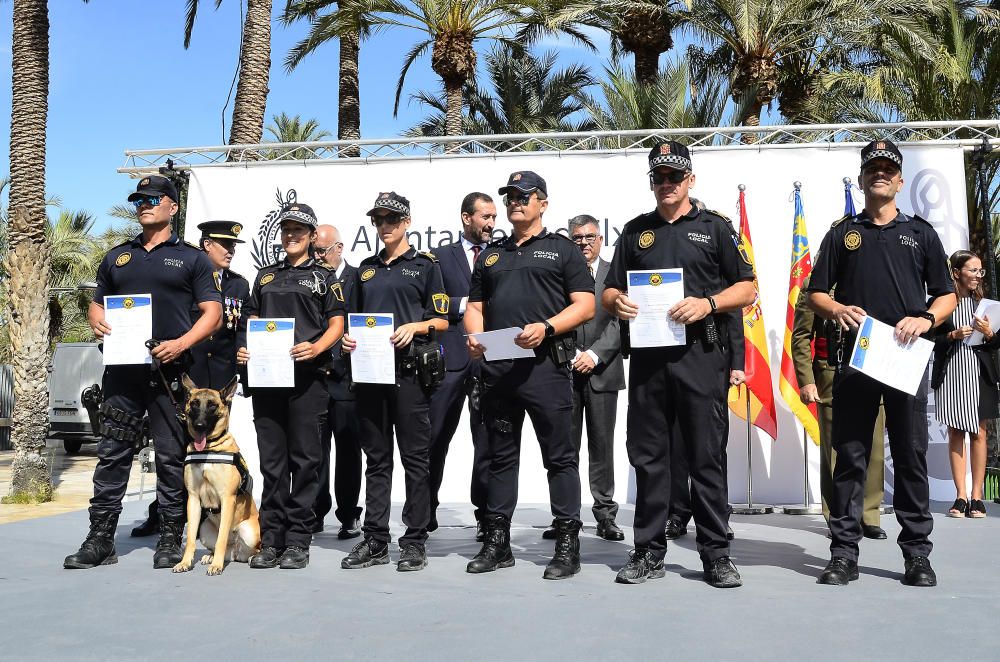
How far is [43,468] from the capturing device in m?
9.77

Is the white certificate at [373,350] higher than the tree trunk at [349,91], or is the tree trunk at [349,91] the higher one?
the tree trunk at [349,91]

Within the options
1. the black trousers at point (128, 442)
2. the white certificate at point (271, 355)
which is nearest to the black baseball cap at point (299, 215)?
the white certificate at point (271, 355)

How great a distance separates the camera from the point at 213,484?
4910 millimetres

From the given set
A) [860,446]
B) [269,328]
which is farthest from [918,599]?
[269,328]

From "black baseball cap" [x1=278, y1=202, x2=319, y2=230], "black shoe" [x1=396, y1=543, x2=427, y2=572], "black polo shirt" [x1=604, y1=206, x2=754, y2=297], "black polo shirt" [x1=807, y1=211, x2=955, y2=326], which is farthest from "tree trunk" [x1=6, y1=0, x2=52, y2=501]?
"black polo shirt" [x1=807, y1=211, x2=955, y2=326]

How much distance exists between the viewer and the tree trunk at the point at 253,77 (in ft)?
40.7

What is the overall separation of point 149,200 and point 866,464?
13.8 ft

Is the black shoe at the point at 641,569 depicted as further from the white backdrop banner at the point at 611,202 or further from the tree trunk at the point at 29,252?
the tree trunk at the point at 29,252

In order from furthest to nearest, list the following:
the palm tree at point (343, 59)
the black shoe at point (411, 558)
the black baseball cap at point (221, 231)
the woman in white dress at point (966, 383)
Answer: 1. the palm tree at point (343, 59)
2. the woman in white dress at point (966, 383)
3. the black baseball cap at point (221, 231)
4. the black shoe at point (411, 558)

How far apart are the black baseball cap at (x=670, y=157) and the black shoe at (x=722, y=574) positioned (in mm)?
1959

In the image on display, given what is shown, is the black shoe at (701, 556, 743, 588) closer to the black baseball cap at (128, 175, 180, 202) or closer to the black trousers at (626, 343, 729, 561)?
the black trousers at (626, 343, 729, 561)

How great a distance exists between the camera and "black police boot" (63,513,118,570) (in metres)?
4.98

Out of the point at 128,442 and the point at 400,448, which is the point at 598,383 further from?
the point at 128,442

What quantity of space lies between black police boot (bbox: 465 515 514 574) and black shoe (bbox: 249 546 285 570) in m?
1.11
